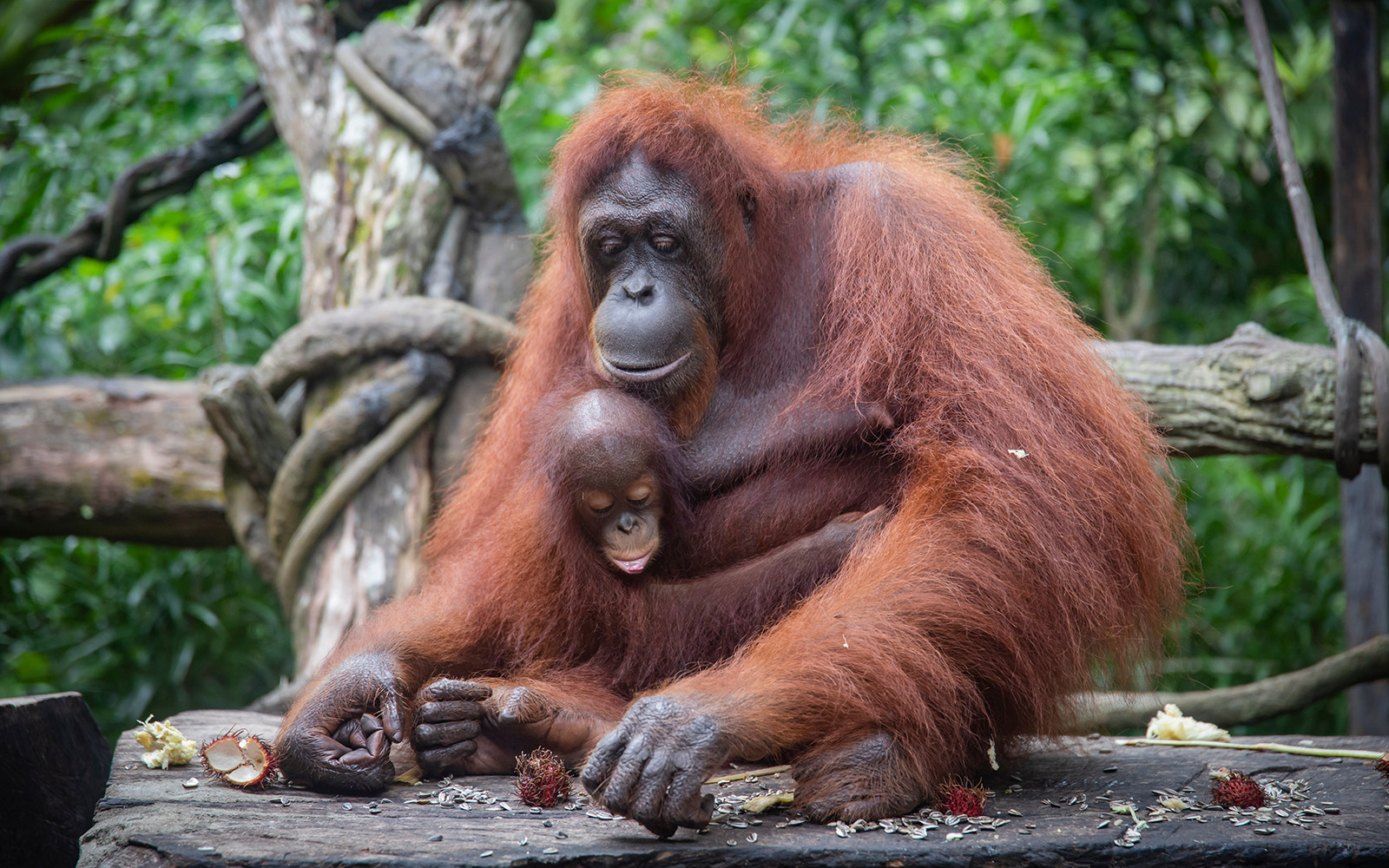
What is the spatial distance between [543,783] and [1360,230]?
8.63 ft

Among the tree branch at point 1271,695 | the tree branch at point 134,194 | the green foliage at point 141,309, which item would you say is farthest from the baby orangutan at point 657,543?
the green foliage at point 141,309

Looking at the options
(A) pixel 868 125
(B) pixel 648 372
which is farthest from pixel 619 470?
(A) pixel 868 125

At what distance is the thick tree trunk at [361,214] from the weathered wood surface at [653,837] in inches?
45.2

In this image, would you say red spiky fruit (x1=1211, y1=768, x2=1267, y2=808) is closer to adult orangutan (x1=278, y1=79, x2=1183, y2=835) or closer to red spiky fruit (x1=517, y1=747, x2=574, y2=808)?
adult orangutan (x1=278, y1=79, x2=1183, y2=835)

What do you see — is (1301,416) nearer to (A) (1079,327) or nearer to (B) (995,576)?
(A) (1079,327)

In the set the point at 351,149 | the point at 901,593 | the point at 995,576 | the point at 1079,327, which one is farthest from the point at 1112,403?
the point at 351,149

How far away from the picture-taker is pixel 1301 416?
9.04 ft

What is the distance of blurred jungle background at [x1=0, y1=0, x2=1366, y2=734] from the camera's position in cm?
473

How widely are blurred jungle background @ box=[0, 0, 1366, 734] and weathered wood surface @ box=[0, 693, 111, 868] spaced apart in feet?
7.82

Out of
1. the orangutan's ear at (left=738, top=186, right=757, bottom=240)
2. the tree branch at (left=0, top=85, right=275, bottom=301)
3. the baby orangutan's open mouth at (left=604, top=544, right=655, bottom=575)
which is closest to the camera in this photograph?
the baby orangutan's open mouth at (left=604, top=544, right=655, bottom=575)

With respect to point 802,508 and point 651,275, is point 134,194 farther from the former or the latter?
point 802,508

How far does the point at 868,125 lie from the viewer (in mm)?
4375

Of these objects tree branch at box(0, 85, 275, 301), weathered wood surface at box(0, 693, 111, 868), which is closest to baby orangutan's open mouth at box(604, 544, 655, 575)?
weathered wood surface at box(0, 693, 111, 868)

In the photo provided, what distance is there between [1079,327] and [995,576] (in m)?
0.69
